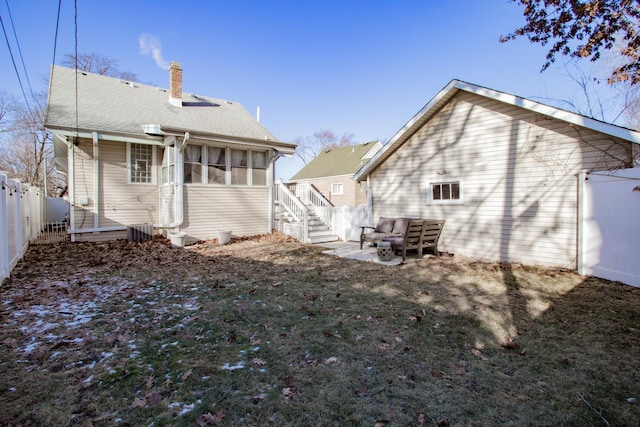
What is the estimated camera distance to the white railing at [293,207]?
12.3 m

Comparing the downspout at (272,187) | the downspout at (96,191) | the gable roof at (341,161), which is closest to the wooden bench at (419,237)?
the downspout at (272,187)

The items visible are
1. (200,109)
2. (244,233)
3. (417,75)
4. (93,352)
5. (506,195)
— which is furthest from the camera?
(417,75)

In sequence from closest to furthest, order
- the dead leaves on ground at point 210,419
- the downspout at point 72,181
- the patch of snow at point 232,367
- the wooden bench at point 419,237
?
the dead leaves on ground at point 210,419 < the patch of snow at point 232,367 < the wooden bench at point 419,237 < the downspout at point 72,181

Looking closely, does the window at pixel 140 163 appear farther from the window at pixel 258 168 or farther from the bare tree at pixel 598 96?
the bare tree at pixel 598 96

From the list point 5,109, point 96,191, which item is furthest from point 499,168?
point 5,109

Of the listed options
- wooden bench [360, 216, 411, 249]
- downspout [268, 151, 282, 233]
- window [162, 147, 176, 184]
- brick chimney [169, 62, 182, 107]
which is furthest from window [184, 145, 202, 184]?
wooden bench [360, 216, 411, 249]

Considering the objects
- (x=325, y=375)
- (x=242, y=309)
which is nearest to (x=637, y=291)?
(x=325, y=375)

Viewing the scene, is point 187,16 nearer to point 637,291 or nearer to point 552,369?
point 552,369

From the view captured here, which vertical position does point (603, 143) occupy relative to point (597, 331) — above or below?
above

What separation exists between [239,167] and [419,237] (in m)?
7.78

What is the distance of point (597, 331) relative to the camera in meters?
4.12

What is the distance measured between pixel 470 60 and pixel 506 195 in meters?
8.24

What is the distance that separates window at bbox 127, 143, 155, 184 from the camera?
12023 millimetres

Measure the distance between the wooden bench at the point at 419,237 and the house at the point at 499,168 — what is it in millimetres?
533
